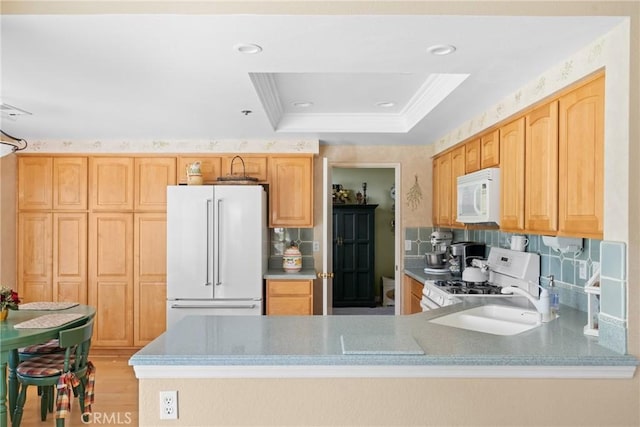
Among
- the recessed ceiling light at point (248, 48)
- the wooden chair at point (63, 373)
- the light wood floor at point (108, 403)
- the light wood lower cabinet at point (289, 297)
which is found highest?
the recessed ceiling light at point (248, 48)

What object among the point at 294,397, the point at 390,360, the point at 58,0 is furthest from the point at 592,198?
the point at 58,0

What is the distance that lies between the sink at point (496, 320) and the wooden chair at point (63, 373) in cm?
206

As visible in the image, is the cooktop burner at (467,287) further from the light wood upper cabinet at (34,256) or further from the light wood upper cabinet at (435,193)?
the light wood upper cabinet at (34,256)

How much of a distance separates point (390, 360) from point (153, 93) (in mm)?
2150

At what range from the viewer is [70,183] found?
448 cm

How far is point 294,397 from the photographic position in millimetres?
1809

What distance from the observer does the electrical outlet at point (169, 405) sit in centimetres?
178

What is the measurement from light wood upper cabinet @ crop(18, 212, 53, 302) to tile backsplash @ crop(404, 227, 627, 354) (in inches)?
163

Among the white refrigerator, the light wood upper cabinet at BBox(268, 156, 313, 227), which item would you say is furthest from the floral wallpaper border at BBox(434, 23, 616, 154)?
the white refrigerator

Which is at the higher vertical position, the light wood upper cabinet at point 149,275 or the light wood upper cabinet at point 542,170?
the light wood upper cabinet at point 542,170

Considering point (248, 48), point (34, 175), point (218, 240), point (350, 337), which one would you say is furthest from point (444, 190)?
point (34, 175)

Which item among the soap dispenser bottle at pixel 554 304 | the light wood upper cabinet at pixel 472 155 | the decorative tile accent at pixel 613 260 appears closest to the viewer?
the decorative tile accent at pixel 613 260

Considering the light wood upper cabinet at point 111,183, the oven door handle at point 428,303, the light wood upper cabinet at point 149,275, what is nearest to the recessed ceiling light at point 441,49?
the oven door handle at point 428,303

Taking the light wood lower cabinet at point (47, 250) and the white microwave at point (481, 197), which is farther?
the light wood lower cabinet at point (47, 250)
